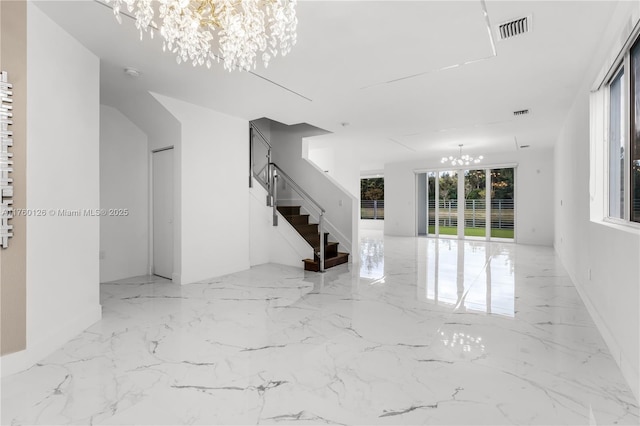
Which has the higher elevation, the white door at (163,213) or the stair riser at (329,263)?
the white door at (163,213)

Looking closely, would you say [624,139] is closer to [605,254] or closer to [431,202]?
[605,254]

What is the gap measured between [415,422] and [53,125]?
11.6 ft

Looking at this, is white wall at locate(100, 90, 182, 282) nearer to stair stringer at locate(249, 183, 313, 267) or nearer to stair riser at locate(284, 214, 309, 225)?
stair stringer at locate(249, 183, 313, 267)

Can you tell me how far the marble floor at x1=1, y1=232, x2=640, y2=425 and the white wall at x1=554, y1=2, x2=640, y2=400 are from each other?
17 centimetres

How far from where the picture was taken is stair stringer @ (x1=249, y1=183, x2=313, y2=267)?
19.9 ft

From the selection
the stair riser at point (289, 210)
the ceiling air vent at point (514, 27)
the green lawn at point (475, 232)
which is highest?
the ceiling air vent at point (514, 27)

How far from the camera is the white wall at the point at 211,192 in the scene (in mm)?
4750

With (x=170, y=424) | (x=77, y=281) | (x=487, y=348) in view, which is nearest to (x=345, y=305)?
(x=487, y=348)

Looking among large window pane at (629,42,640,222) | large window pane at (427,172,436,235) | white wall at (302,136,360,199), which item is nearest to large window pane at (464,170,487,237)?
large window pane at (427,172,436,235)

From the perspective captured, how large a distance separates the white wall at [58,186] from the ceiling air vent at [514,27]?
12.7 ft

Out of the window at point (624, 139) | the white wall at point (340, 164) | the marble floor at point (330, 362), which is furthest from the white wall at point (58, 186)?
the white wall at point (340, 164)

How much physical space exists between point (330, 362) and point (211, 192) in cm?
359

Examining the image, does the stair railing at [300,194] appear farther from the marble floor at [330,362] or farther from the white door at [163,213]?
the white door at [163,213]

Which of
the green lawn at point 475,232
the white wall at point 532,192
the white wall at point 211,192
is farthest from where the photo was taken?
the green lawn at point 475,232
